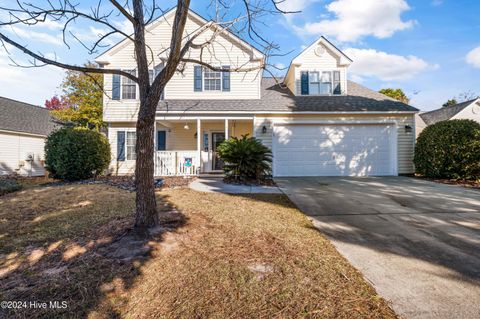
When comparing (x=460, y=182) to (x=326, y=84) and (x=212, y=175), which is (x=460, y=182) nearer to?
(x=326, y=84)

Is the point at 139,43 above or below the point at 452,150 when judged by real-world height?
above

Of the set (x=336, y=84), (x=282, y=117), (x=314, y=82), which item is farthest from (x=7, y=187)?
(x=336, y=84)

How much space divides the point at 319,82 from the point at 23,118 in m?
20.5

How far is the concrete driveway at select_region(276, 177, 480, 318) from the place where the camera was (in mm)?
1999

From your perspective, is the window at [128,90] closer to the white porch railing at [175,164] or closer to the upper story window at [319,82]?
the white porch railing at [175,164]

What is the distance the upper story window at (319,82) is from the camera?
1202cm

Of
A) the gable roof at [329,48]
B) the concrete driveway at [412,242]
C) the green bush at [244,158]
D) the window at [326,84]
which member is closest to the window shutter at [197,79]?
the green bush at [244,158]

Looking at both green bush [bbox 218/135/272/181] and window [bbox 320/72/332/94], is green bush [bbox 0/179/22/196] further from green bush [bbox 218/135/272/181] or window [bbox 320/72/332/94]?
window [bbox 320/72/332/94]

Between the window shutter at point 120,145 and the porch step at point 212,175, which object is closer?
the porch step at point 212,175

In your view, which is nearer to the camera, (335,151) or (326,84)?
(335,151)

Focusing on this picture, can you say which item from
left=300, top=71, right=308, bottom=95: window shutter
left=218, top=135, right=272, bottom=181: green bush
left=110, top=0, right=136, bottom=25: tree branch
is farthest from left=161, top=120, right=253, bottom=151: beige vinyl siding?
left=110, top=0, right=136, bottom=25: tree branch

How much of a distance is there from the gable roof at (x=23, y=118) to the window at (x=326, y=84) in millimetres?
19225

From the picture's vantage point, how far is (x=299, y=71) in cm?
1207

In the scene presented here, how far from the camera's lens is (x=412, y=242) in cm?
320
